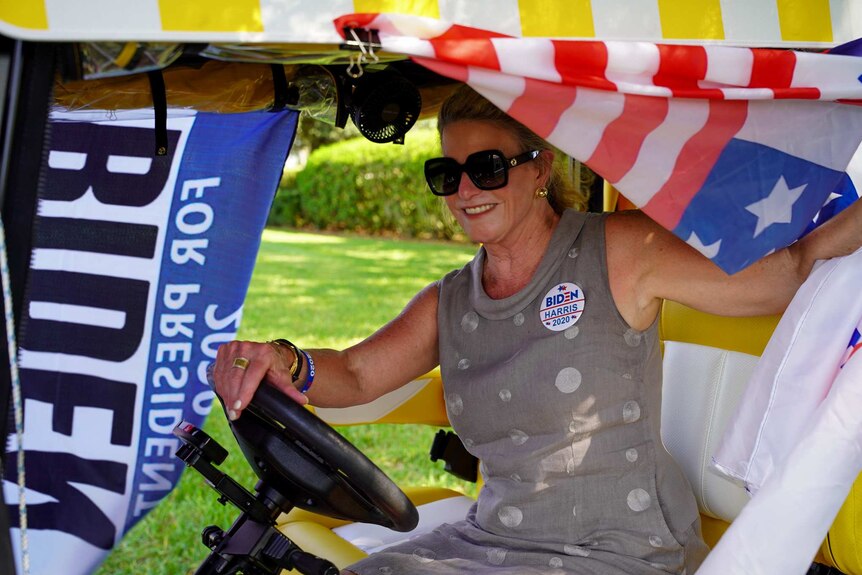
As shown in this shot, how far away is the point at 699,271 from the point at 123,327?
80.7 inches

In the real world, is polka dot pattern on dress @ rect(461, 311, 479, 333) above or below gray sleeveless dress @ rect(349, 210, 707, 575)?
above

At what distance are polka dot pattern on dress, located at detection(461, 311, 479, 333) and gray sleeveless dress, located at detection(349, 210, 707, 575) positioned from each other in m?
0.07

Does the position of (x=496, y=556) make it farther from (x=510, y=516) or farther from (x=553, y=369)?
(x=553, y=369)

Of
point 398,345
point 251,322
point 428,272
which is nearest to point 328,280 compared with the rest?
point 428,272

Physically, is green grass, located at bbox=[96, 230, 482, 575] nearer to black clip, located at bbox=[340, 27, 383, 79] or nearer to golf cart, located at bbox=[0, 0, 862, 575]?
golf cart, located at bbox=[0, 0, 862, 575]

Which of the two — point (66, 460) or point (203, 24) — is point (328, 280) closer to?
point (66, 460)

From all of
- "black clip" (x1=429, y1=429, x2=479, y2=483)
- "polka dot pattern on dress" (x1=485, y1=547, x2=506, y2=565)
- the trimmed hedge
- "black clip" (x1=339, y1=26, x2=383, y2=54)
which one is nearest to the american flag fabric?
"black clip" (x1=339, y1=26, x2=383, y2=54)

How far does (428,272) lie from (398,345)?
7.87m

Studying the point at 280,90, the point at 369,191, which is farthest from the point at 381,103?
the point at 369,191

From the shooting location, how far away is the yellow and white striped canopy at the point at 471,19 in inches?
49.4

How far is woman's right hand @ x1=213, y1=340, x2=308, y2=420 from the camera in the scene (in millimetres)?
1886

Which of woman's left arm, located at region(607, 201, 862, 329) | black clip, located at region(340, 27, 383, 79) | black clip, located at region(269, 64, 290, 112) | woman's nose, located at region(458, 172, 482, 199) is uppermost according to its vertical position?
black clip, located at region(340, 27, 383, 79)

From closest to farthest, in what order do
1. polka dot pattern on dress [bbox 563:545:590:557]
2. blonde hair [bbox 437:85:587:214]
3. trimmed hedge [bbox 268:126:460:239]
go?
polka dot pattern on dress [bbox 563:545:590:557] < blonde hair [bbox 437:85:587:214] < trimmed hedge [bbox 268:126:460:239]

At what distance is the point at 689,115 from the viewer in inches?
66.6
